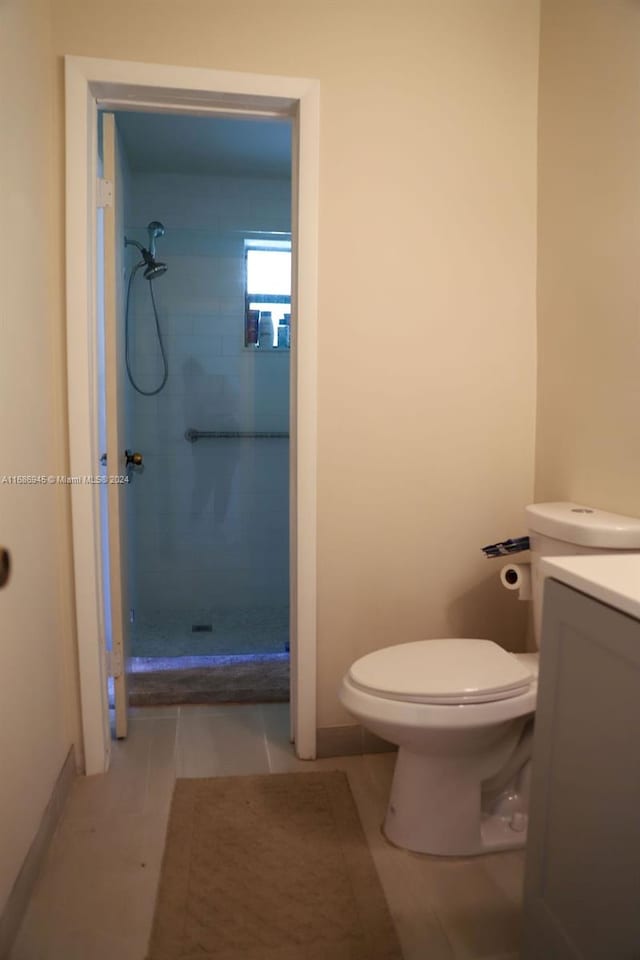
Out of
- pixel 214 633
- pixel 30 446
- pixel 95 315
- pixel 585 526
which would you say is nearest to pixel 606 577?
pixel 585 526

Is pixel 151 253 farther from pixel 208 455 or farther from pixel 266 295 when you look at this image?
pixel 208 455

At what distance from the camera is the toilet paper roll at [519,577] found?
5.49 ft

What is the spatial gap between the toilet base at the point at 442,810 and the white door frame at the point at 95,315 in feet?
1.51

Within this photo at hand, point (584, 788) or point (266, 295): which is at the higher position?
point (266, 295)

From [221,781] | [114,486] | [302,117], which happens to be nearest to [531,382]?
[302,117]

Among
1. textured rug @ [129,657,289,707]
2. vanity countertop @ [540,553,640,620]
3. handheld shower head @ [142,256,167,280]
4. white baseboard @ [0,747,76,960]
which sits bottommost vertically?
textured rug @ [129,657,289,707]

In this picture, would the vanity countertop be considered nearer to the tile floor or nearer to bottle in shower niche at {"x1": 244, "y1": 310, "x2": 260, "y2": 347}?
the tile floor

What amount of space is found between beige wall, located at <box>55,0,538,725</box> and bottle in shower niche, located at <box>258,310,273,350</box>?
→ 4.84 feet

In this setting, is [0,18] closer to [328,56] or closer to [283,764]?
[328,56]

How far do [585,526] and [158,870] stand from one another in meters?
1.32

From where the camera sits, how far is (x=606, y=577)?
909 millimetres

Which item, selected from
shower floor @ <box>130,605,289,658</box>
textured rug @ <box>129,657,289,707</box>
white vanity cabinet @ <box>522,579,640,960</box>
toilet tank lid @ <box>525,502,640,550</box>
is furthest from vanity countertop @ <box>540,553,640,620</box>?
shower floor @ <box>130,605,289,658</box>

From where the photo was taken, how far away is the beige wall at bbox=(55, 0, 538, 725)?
1735 mm

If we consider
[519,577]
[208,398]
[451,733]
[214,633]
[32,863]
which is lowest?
[214,633]
